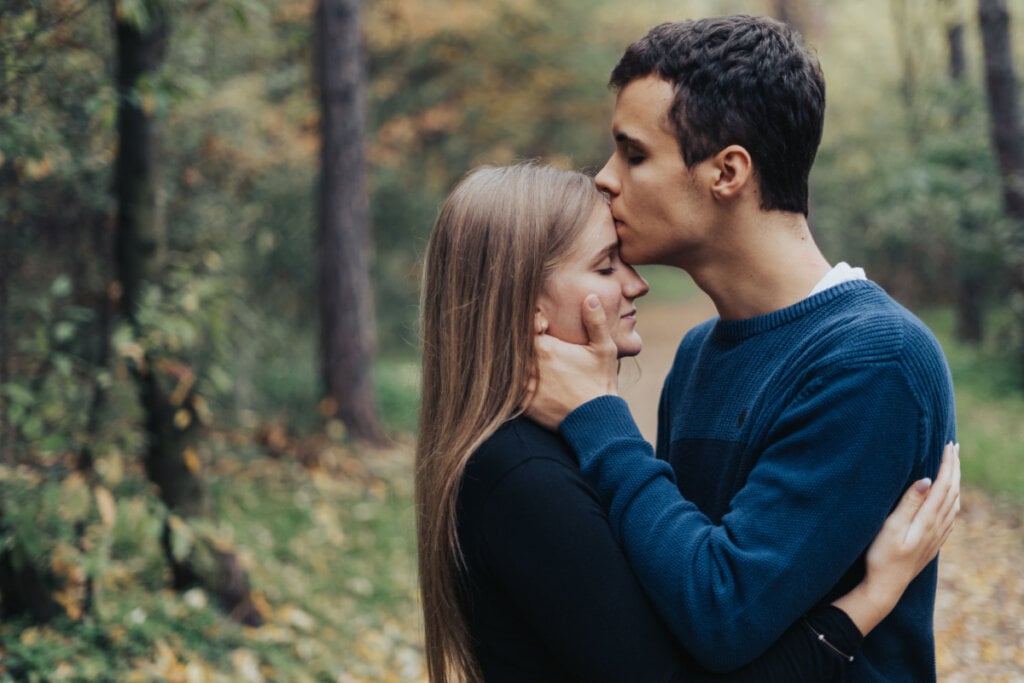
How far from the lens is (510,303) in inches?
86.3

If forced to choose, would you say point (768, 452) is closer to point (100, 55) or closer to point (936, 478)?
point (936, 478)

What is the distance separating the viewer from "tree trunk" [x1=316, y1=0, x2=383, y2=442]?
9.91 metres

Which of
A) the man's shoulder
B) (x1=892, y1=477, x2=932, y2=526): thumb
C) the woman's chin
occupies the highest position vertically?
the man's shoulder

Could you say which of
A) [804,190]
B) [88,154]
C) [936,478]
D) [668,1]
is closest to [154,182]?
[88,154]

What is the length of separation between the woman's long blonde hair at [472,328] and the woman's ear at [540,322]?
4cm

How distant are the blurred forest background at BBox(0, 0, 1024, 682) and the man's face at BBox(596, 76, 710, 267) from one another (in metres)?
1.60

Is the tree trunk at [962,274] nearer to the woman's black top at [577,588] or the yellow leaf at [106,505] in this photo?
the yellow leaf at [106,505]

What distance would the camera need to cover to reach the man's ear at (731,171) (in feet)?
7.06

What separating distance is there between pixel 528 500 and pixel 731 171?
890 mm

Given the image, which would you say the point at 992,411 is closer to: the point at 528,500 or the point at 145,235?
the point at 145,235

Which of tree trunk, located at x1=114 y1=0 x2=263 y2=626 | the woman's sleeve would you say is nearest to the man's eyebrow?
the woman's sleeve

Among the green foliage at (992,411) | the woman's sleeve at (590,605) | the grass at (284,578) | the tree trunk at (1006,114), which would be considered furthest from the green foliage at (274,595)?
the tree trunk at (1006,114)

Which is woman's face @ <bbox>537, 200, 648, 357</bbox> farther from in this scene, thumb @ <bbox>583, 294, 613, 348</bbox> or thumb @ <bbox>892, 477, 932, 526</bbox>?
thumb @ <bbox>892, 477, 932, 526</bbox>

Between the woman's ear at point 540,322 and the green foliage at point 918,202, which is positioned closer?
the woman's ear at point 540,322
